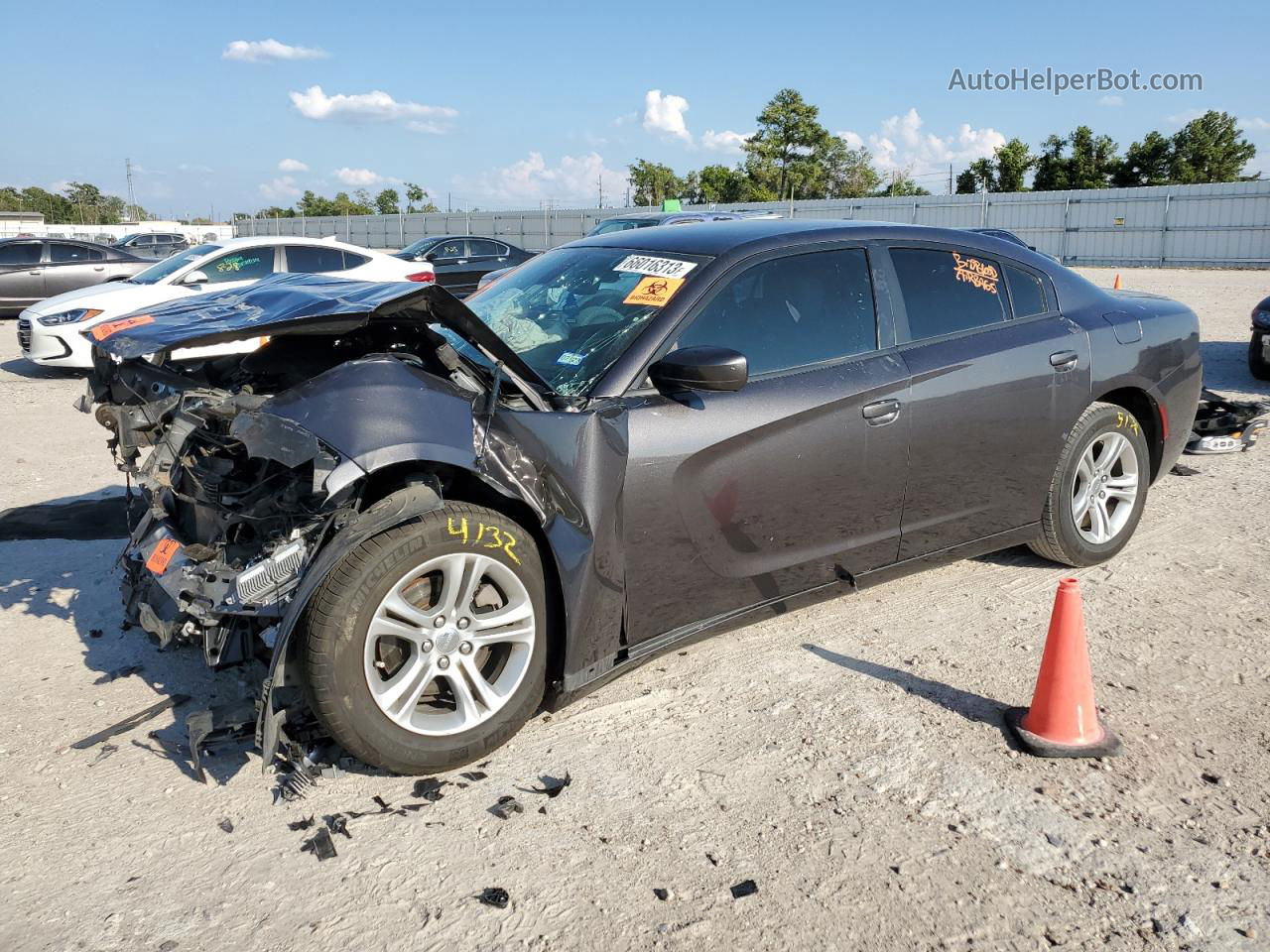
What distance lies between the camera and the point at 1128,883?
274 cm

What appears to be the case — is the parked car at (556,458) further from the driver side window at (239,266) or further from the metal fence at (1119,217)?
the metal fence at (1119,217)

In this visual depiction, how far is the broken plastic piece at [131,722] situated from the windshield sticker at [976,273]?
12.1ft

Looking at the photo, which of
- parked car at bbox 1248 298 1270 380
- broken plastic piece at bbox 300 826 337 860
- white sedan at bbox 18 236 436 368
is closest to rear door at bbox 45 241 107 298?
white sedan at bbox 18 236 436 368

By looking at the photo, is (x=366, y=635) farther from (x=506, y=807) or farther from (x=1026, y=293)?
(x=1026, y=293)

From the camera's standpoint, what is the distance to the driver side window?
1239cm

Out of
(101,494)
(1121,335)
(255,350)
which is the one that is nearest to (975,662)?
(1121,335)

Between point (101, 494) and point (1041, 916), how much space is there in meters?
6.04

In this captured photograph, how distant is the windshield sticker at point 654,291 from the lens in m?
3.81

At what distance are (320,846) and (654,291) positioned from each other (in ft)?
7.35

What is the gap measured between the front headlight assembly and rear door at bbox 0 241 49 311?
6.24 metres

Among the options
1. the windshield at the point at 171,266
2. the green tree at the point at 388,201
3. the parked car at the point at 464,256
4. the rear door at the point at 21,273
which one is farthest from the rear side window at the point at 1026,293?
the green tree at the point at 388,201

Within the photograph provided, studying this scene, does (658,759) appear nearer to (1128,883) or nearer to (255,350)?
(1128,883)

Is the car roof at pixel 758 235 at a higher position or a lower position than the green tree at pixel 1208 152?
lower

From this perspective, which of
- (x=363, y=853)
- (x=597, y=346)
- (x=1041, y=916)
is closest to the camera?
(x=1041, y=916)
